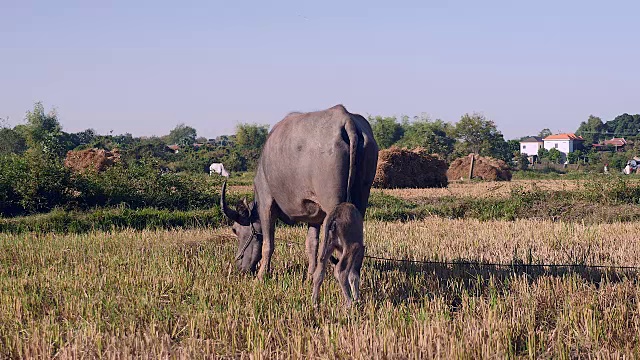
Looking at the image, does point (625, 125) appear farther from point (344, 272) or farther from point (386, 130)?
point (344, 272)

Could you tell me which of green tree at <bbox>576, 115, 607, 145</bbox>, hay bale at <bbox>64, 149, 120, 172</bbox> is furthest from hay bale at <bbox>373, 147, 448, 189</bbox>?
green tree at <bbox>576, 115, 607, 145</bbox>

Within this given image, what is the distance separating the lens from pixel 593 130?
4948 inches

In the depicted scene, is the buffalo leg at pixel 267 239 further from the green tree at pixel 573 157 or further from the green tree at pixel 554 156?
the green tree at pixel 554 156

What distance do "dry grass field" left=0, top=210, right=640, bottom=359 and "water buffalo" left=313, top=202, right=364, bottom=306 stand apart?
226 millimetres

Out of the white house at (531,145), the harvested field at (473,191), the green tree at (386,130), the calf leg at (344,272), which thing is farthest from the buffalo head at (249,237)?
the white house at (531,145)

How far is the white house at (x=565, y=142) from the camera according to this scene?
348 ft

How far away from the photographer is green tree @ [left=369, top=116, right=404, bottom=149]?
3229 inches

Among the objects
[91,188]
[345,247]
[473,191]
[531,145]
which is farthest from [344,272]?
[531,145]

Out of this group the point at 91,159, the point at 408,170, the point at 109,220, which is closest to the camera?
the point at 109,220

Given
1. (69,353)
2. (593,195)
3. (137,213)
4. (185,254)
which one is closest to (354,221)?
(69,353)

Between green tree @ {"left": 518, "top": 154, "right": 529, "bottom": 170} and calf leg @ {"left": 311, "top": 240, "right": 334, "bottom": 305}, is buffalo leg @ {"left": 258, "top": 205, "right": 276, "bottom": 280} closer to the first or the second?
calf leg @ {"left": 311, "top": 240, "right": 334, "bottom": 305}

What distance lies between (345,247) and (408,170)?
80.0 ft

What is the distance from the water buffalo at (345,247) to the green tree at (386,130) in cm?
7159

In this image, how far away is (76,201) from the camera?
17688 millimetres
